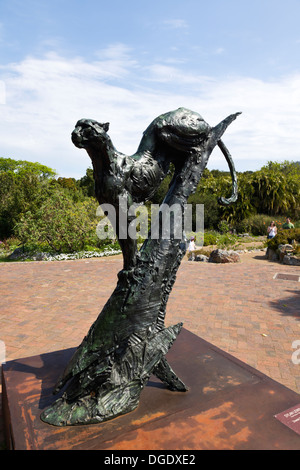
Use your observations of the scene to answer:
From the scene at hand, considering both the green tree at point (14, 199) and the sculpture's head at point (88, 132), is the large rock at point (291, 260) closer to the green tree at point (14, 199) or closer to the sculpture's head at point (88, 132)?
the sculpture's head at point (88, 132)

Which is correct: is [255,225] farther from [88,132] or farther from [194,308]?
[88,132]

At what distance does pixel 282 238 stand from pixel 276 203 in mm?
11436

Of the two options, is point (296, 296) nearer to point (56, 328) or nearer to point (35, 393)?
point (56, 328)

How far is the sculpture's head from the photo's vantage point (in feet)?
6.43

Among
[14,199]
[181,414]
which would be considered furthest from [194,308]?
[14,199]

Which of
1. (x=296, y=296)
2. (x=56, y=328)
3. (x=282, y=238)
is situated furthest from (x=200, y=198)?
(x=56, y=328)

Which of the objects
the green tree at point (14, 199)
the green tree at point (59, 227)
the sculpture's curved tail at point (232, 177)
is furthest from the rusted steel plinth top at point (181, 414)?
the green tree at point (14, 199)

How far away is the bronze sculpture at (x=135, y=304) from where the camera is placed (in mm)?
2221

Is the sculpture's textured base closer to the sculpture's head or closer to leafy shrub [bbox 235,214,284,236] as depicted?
the sculpture's head

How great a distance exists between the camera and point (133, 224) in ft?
7.08

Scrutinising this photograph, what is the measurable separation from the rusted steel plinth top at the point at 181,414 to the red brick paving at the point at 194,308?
1.15m

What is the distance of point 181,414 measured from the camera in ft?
7.48
